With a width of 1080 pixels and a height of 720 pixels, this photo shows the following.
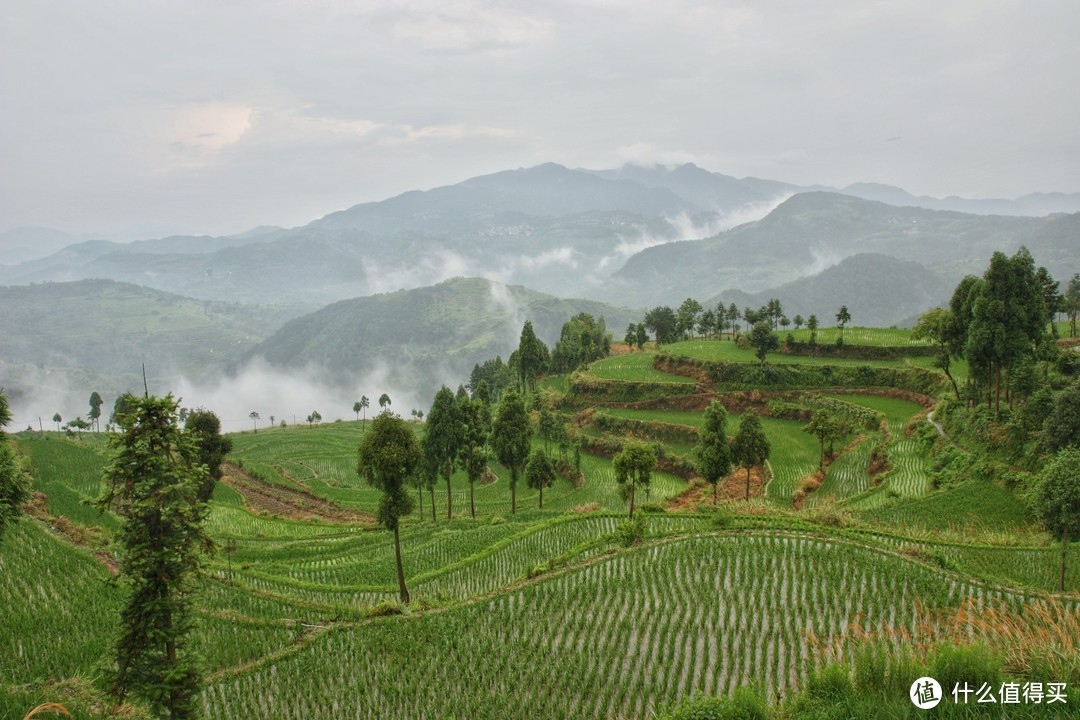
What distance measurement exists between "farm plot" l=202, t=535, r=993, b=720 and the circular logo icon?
5055mm

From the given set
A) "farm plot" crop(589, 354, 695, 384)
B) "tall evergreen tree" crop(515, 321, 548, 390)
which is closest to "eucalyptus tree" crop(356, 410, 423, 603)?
"farm plot" crop(589, 354, 695, 384)

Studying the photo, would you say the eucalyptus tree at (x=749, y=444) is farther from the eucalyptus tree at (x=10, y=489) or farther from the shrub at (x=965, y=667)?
the eucalyptus tree at (x=10, y=489)

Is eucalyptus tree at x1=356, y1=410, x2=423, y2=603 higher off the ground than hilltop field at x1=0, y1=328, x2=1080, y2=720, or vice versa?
eucalyptus tree at x1=356, y1=410, x2=423, y2=603

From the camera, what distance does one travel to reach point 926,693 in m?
9.27

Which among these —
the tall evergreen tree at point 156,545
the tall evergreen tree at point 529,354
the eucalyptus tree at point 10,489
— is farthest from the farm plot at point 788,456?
the eucalyptus tree at point 10,489

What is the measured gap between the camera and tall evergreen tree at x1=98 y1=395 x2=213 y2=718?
10.5 metres

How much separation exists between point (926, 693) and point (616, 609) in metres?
10.3

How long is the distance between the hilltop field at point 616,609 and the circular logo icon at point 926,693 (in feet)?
0.57

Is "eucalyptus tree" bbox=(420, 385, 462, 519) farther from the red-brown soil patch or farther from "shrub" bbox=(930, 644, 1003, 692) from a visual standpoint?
"shrub" bbox=(930, 644, 1003, 692)

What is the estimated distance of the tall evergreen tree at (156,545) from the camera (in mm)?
10508

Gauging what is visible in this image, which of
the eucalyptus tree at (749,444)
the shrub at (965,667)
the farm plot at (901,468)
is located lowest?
the farm plot at (901,468)

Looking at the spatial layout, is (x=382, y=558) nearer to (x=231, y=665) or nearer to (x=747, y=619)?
(x=231, y=665)

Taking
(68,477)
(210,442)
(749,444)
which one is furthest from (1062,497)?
(68,477)

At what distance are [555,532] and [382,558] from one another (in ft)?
34.5
